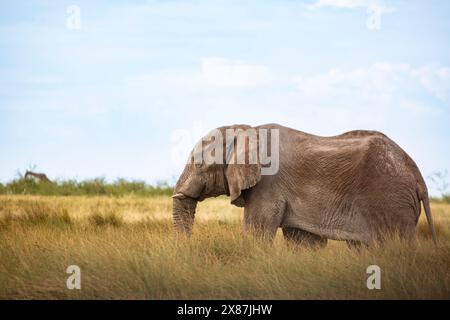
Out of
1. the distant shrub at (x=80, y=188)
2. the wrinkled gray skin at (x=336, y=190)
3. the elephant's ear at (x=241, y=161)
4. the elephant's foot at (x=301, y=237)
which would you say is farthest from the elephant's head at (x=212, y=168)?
the distant shrub at (x=80, y=188)

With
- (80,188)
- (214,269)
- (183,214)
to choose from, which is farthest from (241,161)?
(80,188)

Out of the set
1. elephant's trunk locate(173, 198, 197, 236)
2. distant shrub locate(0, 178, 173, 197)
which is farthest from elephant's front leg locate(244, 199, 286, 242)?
distant shrub locate(0, 178, 173, 197)

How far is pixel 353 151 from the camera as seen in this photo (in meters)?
9.95

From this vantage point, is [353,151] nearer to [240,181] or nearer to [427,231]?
[240,181]

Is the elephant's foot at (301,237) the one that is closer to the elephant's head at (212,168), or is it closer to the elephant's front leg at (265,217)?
the elephant's front leg at (265,217)

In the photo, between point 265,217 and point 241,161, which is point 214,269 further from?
point 241,161

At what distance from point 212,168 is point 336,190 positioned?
1.91 metres

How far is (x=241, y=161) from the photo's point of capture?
10.1 meters

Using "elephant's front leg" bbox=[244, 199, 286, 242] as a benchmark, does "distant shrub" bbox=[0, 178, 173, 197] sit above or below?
below

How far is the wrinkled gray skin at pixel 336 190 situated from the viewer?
382 inches

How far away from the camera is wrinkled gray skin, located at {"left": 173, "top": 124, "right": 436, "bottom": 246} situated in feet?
31.9

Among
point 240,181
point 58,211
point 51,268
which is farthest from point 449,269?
point 58,211

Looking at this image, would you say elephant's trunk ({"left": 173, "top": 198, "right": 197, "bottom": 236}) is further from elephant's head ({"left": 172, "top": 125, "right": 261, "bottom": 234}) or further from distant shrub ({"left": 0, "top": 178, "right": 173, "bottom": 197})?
distant shrub ({"left": 0, "top": 178, "right": 173, "bottom": 197})

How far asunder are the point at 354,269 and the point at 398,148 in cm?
253
